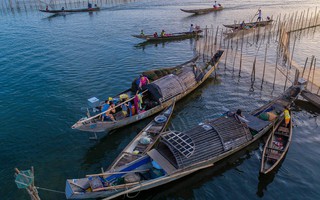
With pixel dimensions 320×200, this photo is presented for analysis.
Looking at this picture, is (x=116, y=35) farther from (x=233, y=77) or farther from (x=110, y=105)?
(x=110, y=105)

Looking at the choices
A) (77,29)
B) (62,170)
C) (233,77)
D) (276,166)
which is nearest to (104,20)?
(77,29)

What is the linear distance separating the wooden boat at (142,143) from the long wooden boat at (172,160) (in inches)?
40.1

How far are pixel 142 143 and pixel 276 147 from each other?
9511 mm

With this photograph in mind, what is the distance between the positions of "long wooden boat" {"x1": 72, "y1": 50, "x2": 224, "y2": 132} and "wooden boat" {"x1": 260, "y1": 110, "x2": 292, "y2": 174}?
926 cm

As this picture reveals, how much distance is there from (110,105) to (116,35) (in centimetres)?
2989

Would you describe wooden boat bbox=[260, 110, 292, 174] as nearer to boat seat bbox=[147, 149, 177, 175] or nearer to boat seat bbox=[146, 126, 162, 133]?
boat seat bbox=[147, 149, 177, 175]

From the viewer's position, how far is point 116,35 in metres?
48.3

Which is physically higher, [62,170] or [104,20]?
[104,20]

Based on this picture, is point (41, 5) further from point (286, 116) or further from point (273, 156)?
point (273, 156)

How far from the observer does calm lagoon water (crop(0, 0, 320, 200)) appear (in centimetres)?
1628

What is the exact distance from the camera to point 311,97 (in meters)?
23.6

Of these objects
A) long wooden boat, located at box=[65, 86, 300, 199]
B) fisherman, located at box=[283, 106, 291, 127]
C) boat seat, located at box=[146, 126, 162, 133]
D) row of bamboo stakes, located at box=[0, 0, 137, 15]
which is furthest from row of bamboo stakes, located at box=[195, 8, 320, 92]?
row of bamboo stakes, located at box=[0, 0, 137, 15]

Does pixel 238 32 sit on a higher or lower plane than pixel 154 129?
higher

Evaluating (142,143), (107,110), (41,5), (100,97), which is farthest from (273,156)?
(41,5)
